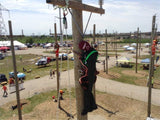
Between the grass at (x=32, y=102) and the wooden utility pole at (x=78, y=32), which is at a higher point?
the wooden utility pole at (x=78, y=32)

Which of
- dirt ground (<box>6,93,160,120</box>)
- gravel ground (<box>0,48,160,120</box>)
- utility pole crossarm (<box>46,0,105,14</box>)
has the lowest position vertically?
dirt ground (<box>6,93,160,120</box>)

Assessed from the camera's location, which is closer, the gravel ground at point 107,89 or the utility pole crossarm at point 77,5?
the utility pole crossarm at point 77,5

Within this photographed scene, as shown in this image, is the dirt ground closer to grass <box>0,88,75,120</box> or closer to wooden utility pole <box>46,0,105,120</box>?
grass <box>0,88,75,120</box>

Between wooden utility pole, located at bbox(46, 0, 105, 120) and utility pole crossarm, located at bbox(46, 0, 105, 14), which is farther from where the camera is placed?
wooden utility pole, located at bbox(46, 0, 105, 120)

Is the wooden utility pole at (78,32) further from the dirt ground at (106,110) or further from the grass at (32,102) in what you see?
the dirt ground at (106,110)

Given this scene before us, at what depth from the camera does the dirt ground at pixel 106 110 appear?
892cm

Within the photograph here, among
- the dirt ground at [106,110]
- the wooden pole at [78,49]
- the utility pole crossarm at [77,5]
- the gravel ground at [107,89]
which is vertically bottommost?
the dirt ground at [106,110]

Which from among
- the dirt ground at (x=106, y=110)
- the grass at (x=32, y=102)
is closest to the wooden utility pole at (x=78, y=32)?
the grass at (x=32, y=102)

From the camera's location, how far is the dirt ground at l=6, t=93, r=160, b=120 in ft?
29.3

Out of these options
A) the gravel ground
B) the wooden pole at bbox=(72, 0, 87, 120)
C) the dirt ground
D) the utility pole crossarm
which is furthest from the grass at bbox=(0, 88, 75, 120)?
the utility pole crossarm

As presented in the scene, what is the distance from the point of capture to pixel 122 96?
12023 millimetres

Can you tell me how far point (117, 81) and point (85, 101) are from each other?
1436 centimetres

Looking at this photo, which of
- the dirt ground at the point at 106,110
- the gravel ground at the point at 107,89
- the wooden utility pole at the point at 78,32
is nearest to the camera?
the wooden utility pole at the point at 78,32

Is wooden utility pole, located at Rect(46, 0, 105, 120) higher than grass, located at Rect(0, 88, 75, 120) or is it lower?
higher
